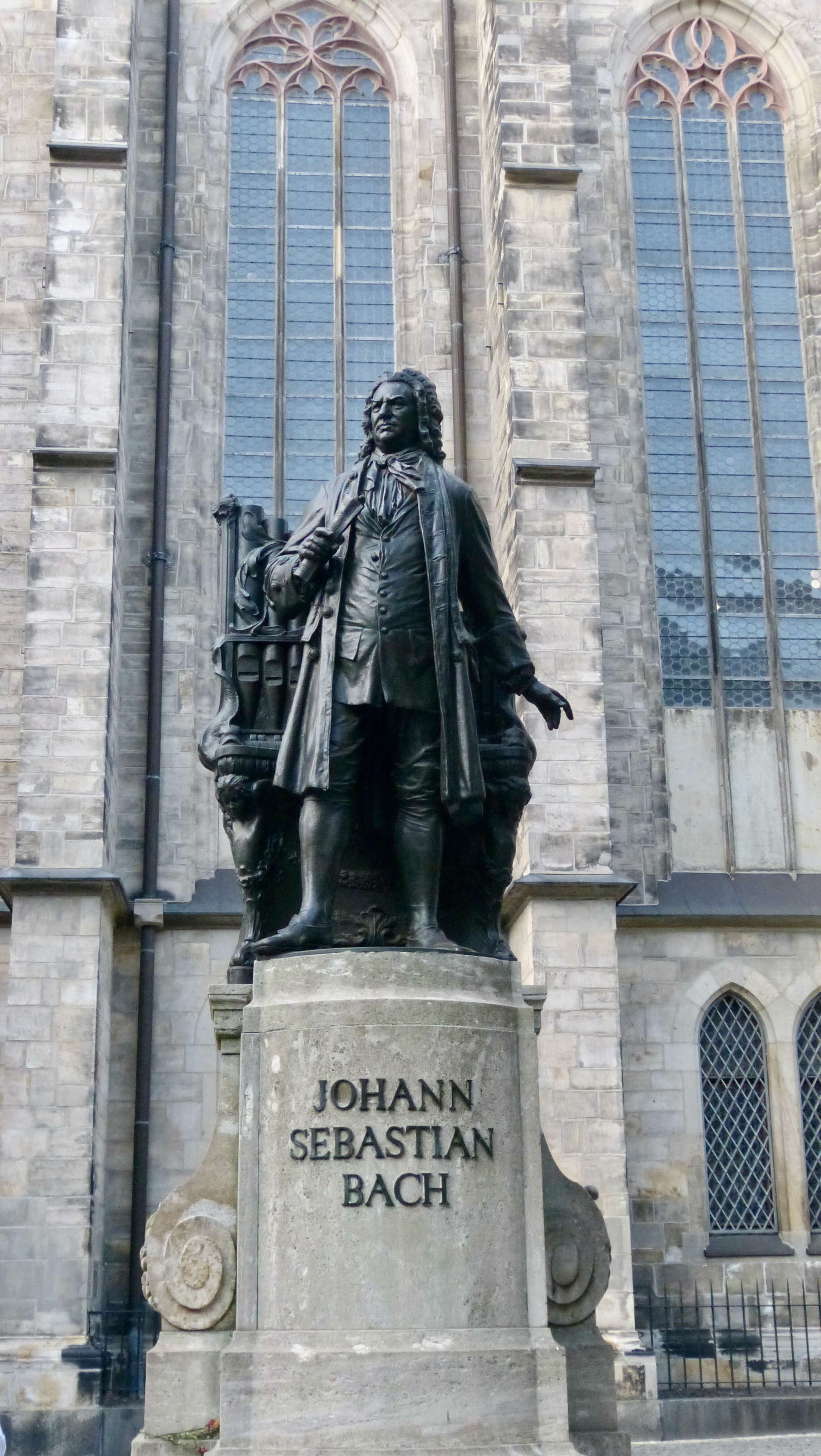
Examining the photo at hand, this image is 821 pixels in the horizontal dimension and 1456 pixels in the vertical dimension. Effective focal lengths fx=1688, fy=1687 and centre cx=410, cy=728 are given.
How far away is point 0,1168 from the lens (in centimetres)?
1320

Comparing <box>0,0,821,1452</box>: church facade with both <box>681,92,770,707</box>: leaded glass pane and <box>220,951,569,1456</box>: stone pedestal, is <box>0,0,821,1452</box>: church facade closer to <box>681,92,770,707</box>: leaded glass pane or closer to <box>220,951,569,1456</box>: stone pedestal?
<box>681,92,770,707</box>: leaded glass pane

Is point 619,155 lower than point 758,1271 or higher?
higher

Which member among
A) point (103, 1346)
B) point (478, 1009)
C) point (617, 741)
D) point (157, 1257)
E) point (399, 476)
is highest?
point (617, 741)

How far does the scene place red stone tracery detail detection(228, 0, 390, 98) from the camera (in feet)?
60.7

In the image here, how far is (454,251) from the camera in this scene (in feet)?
56.9

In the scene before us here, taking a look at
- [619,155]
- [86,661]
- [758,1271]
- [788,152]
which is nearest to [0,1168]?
[86,661]

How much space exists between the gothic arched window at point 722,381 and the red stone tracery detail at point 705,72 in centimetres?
2

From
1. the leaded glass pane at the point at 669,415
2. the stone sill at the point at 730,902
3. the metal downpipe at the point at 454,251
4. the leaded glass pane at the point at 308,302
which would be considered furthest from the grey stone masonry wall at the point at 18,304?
the leaded glass pane at the point at 669,415

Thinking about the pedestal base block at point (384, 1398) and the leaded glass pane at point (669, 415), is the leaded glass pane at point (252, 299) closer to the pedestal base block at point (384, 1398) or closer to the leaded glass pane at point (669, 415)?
the leaded glass pane at point (669, 415)

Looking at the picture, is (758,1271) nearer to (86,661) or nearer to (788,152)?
(86,661)

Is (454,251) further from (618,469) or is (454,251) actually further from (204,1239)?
(204,1239)

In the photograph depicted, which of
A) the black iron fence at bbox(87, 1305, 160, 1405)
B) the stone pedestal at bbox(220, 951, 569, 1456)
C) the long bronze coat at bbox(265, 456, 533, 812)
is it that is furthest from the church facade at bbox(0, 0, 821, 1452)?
the stone pedestal at bbox(220, 951, 569, 1456)

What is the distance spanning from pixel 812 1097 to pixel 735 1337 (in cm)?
234

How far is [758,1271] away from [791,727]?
5203mm
